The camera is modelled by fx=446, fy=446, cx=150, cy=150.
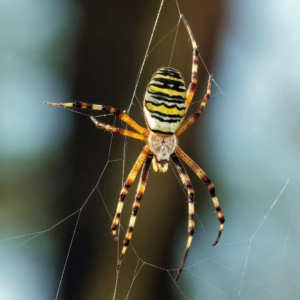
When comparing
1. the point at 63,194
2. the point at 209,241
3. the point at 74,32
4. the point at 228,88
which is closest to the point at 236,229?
the point at 209,241

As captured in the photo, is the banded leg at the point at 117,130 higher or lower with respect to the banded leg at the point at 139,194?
higher

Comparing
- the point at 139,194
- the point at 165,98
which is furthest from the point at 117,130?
the point at 139,194

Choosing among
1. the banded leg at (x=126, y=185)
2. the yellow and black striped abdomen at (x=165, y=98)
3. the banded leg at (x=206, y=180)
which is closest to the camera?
the yellow and black striped abdomen at (x=165, y=98)

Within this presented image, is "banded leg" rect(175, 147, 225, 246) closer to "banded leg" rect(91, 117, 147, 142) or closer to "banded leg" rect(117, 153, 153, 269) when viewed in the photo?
"banded leg" rect(117, 153, 153, 269)

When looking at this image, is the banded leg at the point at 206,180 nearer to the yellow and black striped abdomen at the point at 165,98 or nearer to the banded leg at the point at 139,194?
the banded leg at the point at 139,194

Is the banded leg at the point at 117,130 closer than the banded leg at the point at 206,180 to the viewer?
→ Yes

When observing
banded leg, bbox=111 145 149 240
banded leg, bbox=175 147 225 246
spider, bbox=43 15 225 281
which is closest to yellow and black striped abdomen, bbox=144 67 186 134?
spider, bbox=43 15 225 281

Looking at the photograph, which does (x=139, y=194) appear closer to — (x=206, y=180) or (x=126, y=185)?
(x=126, y=185)

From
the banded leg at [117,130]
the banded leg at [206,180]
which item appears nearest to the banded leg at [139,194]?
the banded leg at [117,130]
